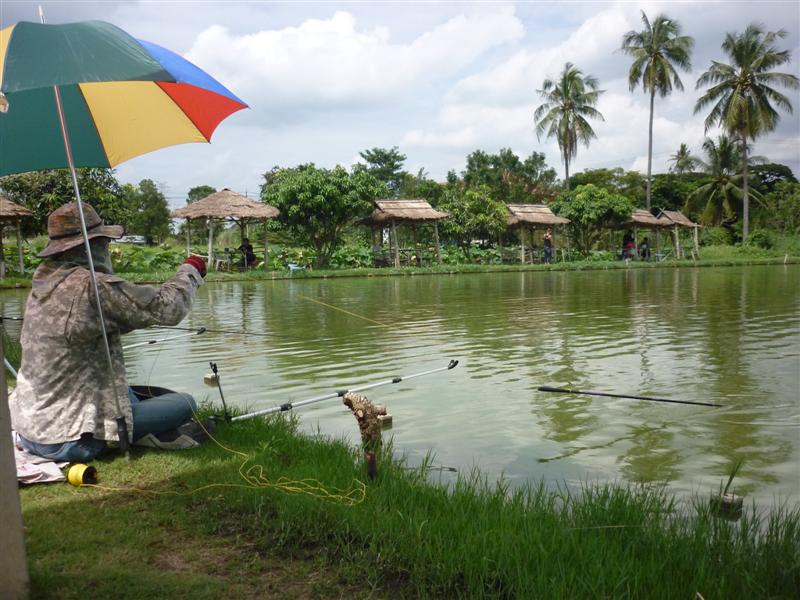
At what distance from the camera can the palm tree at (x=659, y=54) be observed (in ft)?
114

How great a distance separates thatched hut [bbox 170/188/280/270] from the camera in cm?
2256

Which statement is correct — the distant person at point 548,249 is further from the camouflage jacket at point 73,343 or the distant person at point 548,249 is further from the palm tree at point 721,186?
the camouflage jacket at point 73,343

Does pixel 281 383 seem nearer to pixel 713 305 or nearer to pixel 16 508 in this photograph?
pixel 16 508

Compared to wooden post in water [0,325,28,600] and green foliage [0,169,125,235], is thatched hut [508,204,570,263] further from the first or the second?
wooden post in water [0,325,28,600]

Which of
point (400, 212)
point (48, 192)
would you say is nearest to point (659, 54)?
point (400, 212)

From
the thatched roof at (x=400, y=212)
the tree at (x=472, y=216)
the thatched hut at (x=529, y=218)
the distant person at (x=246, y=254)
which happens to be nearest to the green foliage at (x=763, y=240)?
the thatched hut at (x=529, y=218)

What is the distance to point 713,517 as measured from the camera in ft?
8.83

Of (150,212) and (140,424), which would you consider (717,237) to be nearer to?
(150,212)

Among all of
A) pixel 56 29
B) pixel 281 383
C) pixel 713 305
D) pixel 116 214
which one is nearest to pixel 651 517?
pixel 56 29

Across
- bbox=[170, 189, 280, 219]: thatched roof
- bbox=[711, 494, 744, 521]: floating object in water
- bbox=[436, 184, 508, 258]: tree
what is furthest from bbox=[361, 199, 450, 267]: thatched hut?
bbox=[711, 494, 744, 521]: floating object in water

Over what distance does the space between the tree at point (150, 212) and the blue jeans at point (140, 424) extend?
1279 inches

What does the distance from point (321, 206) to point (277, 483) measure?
21.9 m

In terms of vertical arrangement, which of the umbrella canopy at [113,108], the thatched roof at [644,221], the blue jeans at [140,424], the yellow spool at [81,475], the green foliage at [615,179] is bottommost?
the yellow spool at [81,475]

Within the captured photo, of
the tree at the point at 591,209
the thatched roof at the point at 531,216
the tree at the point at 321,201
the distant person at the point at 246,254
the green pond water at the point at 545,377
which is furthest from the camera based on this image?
the tree at the point at 591,209
